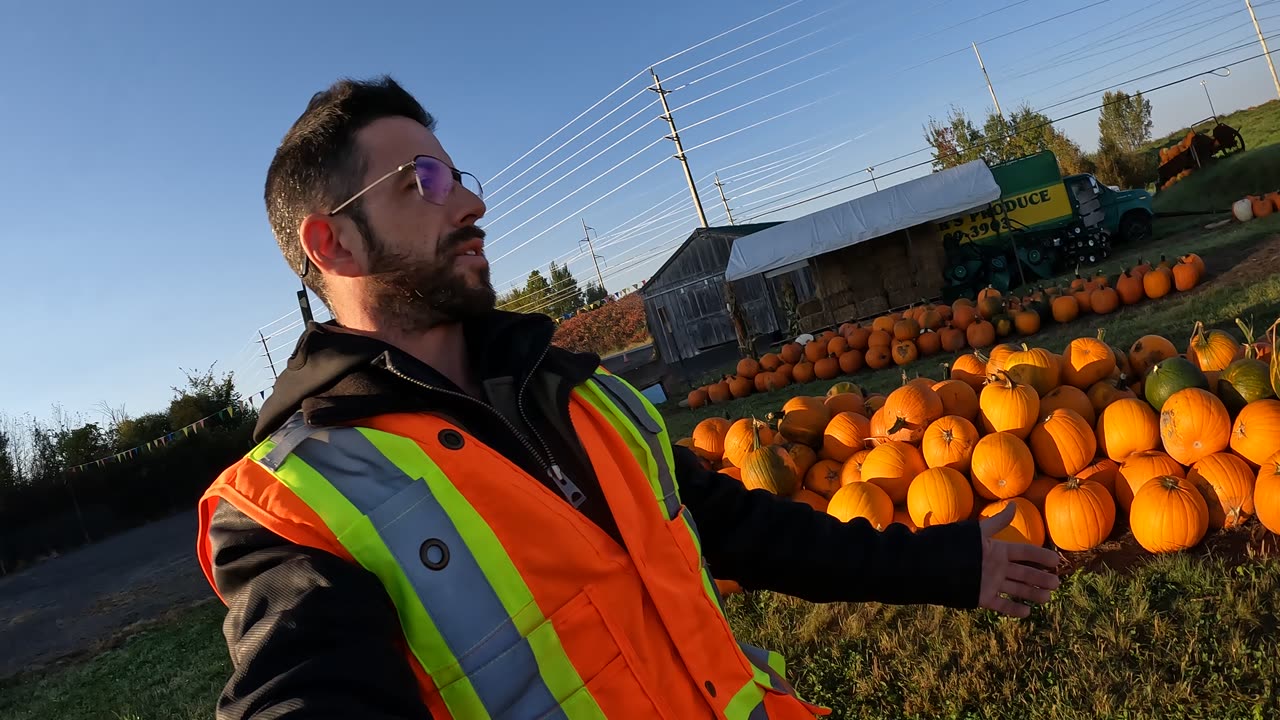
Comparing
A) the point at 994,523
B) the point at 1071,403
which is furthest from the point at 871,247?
the point at 994,523

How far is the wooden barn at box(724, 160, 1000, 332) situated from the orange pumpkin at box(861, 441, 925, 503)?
514 inches

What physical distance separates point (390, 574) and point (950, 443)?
3642mm

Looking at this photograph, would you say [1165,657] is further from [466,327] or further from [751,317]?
[751,317]

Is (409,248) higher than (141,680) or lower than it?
higher

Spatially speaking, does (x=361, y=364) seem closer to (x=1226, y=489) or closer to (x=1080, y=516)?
(x=1080, y=516)

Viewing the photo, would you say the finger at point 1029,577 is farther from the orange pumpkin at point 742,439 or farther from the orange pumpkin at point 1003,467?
Answer: the orange pumpkin at point 742,439

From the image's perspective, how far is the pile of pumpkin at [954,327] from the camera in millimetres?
10074

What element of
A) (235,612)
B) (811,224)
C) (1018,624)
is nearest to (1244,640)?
(1018,624)

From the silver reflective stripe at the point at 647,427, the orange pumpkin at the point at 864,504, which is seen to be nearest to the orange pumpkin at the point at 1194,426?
the orange pumpkin at the point at 864,504

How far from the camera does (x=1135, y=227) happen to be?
17984 mm

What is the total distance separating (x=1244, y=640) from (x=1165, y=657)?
0.28m

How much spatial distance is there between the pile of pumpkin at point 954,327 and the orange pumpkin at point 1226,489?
265 inches

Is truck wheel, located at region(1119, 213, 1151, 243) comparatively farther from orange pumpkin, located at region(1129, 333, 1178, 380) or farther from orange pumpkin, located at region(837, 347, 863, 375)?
orange pumpkin, located at region(1129, 333, 1178, 380)

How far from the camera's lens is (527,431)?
4.51 feet
